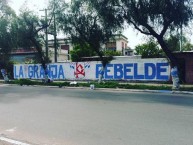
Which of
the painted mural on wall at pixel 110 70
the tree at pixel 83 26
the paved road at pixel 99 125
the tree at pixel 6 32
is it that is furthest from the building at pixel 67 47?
the paved road at pixel 99 125

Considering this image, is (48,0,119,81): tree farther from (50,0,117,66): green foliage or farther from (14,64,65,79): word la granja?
(14,64,65,79): word la granja

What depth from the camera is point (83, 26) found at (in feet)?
78.8

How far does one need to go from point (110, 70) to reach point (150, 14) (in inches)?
363

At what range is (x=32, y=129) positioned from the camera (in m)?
8.01

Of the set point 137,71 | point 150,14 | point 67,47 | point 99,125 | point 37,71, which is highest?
point 67,47

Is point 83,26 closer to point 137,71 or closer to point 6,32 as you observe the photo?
point 137,71

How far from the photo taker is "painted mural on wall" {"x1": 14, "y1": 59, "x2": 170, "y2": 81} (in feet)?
79.7

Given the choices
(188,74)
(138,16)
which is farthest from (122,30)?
(188,74)

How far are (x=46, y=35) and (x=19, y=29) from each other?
2525mm

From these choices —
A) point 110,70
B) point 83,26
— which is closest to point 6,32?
point 83,26

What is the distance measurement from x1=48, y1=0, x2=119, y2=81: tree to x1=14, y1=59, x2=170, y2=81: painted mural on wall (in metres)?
2.37

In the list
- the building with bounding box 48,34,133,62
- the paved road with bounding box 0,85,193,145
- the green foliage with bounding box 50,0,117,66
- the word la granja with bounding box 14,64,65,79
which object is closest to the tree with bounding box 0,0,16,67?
the word la granja with bounding box 14,64,65,79

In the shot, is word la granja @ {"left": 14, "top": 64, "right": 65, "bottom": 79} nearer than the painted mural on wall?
No

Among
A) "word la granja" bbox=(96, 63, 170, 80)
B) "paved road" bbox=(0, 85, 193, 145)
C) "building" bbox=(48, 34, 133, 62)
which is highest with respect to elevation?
"building" bbox=(48, 34, 133, 62)
